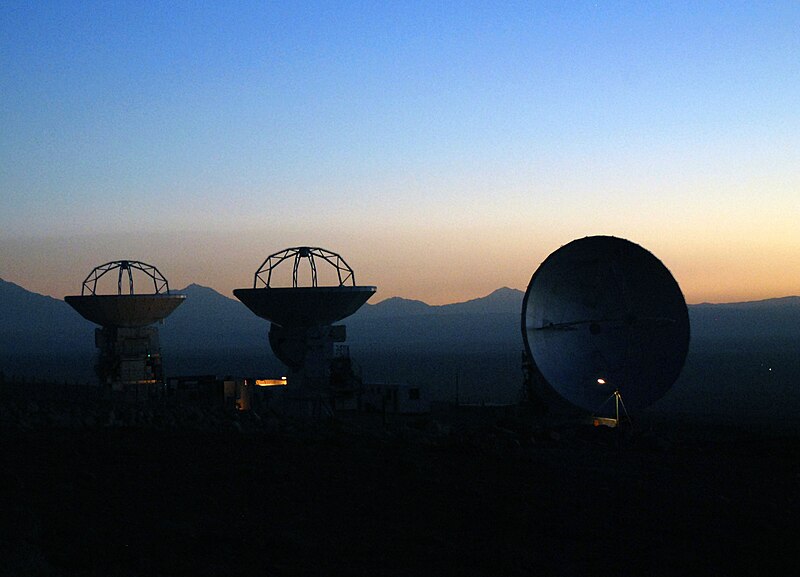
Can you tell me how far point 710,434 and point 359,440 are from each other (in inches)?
522

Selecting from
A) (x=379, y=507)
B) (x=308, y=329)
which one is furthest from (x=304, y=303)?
(x=379, y=507)

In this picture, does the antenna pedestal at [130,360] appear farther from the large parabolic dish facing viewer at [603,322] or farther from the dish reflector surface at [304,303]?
the large parabolic dish facing viewer at [603,322]

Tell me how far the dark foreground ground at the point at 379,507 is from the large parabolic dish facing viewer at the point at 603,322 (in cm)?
576

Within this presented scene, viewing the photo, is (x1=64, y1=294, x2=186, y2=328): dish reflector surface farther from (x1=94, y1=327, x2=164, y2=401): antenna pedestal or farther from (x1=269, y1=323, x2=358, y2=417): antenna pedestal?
(x1=269, y1=323, x2=358, y2=417): antenna pedestal

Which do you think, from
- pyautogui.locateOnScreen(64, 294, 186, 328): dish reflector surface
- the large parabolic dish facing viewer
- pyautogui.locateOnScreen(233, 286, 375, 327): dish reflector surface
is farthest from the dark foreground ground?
pyautogui.locateOnScreen(64, 294, 186, 328): dish reflector surface

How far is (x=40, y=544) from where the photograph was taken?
14430 millimetres

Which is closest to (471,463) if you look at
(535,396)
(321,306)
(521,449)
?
(521,449)

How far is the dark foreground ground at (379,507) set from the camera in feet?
47.0

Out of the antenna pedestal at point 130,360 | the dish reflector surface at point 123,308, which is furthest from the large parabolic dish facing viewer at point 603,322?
the dish reflector surface at point 123,308

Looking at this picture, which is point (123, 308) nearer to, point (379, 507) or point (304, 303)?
point (304, 303)

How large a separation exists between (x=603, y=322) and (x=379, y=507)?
16.8m

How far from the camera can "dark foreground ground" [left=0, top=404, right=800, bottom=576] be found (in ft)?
47.0

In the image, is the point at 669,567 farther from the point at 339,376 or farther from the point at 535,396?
the point at 339,376

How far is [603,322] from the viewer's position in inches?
1284
